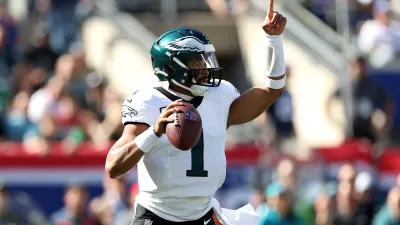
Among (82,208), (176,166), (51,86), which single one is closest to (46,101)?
(51,86)

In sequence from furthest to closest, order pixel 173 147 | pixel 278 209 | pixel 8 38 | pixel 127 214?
pixel 8 38, pixel 127 214, pixel 278 209, pixel 173 147

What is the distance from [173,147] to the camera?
210 inches

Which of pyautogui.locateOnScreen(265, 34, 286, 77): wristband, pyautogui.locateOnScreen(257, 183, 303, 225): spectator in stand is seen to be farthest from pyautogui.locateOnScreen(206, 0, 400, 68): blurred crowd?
pyautogui.locateOnScreen(265, 34, 286, 77): wristband

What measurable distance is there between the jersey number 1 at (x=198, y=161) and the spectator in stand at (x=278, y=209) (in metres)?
3.84

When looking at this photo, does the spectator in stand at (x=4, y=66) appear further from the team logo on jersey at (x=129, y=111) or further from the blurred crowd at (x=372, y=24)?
the team logo on jersey at (x=129, y=111)

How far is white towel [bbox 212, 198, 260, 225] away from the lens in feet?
18.3

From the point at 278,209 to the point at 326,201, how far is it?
63 centimetres

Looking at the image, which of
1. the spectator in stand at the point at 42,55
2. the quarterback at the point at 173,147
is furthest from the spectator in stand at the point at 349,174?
the quarterback at the point at 173,147

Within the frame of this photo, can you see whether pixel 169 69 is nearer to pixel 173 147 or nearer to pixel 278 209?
pixel 173 147

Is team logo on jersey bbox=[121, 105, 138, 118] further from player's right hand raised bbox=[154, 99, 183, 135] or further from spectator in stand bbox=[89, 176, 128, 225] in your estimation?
spectator in stand bbox=[89, 176, 128, 225]

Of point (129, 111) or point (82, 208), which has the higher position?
point (129, 111)

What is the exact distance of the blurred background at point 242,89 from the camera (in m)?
9.76

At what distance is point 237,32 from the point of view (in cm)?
1347

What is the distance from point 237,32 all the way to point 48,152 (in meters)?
4.14
